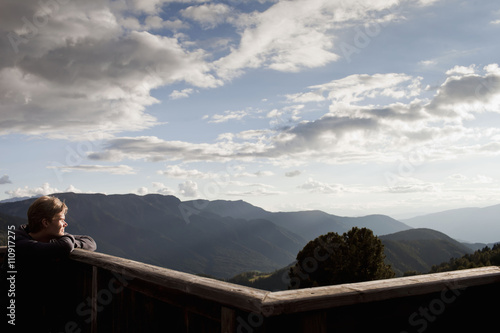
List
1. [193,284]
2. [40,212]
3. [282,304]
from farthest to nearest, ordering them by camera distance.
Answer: [40,212] → [193,284] → [282,304]

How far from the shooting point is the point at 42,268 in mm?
3736

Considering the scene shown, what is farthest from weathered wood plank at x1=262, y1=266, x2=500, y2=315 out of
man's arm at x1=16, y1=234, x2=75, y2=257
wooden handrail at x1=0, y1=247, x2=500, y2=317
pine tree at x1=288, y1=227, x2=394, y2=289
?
pine tree at x1=288, y1=227, x2=394, y2=289

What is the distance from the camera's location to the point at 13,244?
355 centimetres

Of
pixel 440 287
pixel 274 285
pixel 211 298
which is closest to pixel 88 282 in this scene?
pixel 211 298

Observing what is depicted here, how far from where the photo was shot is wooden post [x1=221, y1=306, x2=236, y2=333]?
2.00 m

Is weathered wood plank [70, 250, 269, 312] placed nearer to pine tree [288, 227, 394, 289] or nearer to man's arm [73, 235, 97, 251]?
man's arm [73, 235, 97, 251]

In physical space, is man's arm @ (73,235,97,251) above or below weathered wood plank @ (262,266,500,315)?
above

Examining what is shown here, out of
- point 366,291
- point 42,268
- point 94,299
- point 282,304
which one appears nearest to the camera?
point 282,304

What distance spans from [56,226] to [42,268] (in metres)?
0.44

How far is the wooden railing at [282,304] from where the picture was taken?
190 centimetres

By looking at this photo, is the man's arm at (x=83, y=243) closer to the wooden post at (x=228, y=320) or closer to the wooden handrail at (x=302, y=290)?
the wooden handrail at (x=302, y=290)
